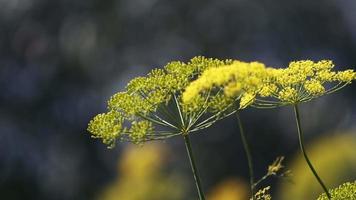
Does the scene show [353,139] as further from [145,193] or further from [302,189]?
[145,193]

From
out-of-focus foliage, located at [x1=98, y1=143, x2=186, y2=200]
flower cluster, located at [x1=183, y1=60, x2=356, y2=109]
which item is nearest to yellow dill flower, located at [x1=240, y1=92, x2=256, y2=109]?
flower cluster, located at [x1=183, y1=60, x2=356, y2=109]

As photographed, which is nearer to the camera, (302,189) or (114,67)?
(302,189)

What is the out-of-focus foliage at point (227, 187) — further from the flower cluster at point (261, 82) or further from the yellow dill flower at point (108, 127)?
the yellow dill flower at point (108, 127)

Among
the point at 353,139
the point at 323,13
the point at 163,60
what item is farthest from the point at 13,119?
the point at 353,139

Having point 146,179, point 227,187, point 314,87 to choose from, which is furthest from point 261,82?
point 227,187

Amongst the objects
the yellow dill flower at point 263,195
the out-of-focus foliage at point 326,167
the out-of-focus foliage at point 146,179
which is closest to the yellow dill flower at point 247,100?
the yellow dill flower at point 263,195

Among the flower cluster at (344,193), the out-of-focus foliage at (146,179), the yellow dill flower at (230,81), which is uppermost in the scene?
the out-of-focus foliage at (146,179)

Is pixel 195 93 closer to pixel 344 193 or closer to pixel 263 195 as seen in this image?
pixel 263 195

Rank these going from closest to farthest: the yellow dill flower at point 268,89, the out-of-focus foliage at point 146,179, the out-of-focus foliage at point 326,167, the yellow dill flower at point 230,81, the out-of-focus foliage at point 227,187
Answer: the yellow dill flower at point 230,81 < the yellow dill flower at point 268,89 < the out-of-focus foliage at point 326,167 < the out-of-focus foliage at point 146,179 < the out-of-focus foliage at point 227,187
